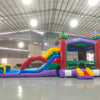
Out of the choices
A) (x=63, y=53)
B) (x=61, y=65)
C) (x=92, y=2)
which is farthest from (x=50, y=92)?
(x=92, y=2)

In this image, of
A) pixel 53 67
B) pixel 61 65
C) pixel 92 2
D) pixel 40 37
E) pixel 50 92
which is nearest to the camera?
pixel 50 92

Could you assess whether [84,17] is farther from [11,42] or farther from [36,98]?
[11,42]

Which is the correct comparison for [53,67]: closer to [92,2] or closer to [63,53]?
[63,53]

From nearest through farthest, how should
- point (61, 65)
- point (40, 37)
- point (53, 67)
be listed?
point (61, 65) < point (53, 67) < point (40, 37)

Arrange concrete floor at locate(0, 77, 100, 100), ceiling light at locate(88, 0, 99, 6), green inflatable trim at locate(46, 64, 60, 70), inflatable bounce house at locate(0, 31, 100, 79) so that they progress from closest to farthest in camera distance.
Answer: concrete floor at locate(0, 77, 100, 100) < inflatable bounce house at locate(0, 31, 100, 79) < green inflatable trim at locate(46, 64, 60, 70) < ceiling light at locate(88, 0, 99, 6)

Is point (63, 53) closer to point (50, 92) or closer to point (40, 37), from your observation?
point (50, 92)

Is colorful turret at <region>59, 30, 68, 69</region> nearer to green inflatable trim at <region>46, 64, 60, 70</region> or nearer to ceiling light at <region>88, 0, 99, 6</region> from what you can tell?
green inflatable trim at <region>46, 64, 60, 70</region>

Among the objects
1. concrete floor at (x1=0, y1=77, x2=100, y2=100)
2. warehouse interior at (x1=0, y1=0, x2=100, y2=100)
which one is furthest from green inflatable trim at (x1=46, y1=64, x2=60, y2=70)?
concrete floor at (x1=0, y1=77, x2=100, y2=100)

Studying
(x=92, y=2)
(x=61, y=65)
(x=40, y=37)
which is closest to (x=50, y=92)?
(x=61, y=65)

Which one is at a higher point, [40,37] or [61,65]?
[40,37]

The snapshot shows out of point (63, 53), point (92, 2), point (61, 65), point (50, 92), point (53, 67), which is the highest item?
point (92, 2)

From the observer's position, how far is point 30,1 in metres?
6.29

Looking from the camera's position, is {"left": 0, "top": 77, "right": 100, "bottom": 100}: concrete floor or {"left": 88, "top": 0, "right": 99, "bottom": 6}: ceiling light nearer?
{"left": 0, "top": 77, "right": 100, "bottom": 100}: concrete floor

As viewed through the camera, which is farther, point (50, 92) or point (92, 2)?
Answer: point (92, 2)
